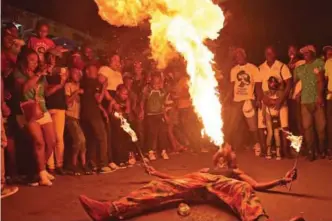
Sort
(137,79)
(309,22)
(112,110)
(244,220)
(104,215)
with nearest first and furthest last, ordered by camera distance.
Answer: (244,220) < (104,215) < (112,110) < (137,79) < (309,22)

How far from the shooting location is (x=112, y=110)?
888 centimetres

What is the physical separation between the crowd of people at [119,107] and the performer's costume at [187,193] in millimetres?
2541

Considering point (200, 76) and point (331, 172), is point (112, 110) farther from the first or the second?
point (331, 172)

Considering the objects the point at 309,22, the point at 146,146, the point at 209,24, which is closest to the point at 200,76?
the point at 209,24

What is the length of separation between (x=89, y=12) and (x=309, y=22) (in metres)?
6.47

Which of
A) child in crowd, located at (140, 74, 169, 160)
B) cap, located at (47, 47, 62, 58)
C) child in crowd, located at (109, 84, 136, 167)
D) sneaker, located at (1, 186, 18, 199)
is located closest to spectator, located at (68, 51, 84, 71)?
cap, located at (47, 47, 62, 58)

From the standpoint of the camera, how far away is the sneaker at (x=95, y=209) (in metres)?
5.01

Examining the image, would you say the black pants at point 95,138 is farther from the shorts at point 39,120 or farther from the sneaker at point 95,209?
the sneaker at point 95,209

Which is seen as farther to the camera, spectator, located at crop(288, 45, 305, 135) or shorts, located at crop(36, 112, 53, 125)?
spectator, located at crop(288, 45, 305, 135)

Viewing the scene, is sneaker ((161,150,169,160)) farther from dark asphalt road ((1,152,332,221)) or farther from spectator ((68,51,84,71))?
spectator ((68,51,84,71))

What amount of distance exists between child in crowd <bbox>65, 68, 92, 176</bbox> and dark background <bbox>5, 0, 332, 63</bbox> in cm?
402

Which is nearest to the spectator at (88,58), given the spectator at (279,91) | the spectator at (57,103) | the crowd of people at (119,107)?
the crowd of people at (119,107)

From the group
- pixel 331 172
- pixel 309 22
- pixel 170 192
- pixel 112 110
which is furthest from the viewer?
pixel 309 22

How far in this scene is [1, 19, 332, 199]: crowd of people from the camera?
292 inches
